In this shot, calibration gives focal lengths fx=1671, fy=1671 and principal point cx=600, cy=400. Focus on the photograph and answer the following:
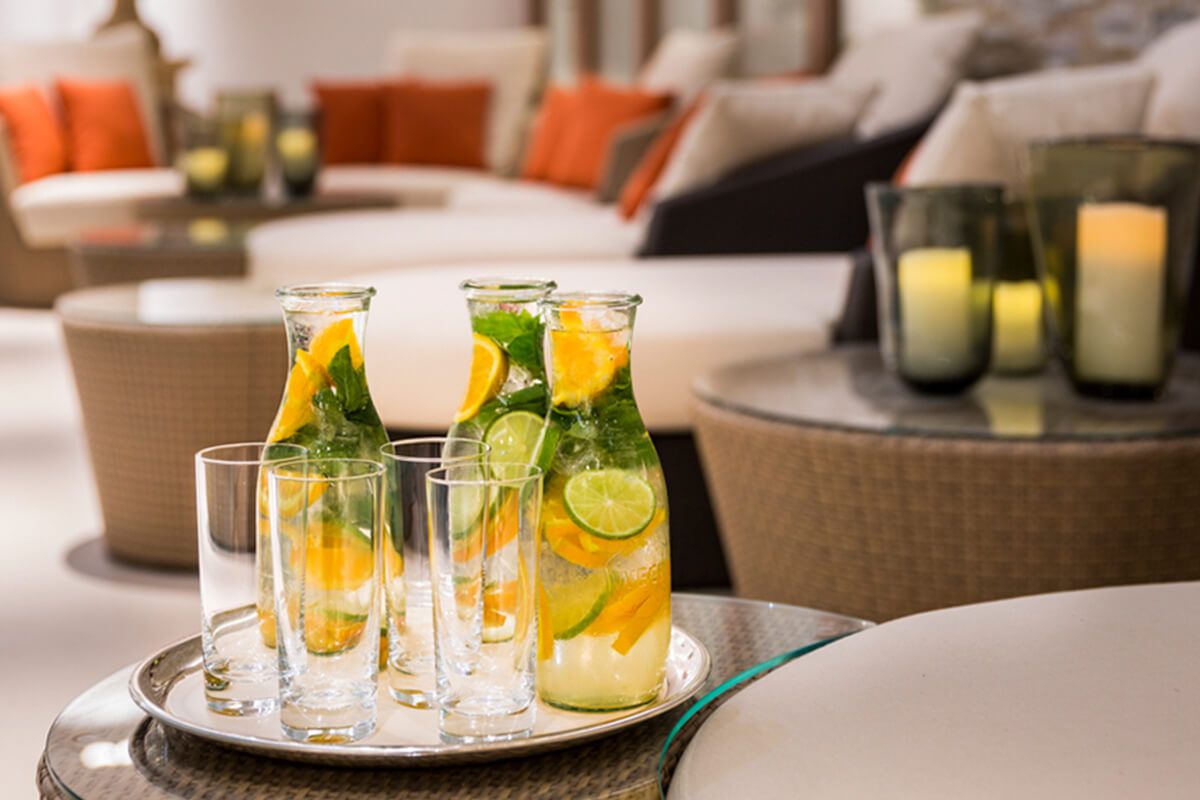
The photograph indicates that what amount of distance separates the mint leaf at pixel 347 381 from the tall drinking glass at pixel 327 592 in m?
0.07

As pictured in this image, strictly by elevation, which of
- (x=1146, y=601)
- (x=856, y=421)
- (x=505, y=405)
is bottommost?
(x=856, y=421)

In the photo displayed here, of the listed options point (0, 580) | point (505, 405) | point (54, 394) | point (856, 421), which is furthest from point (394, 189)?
point (505, 405)

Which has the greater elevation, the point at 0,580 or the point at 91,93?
the point at 91,93

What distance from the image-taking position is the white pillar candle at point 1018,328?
219 centimetres

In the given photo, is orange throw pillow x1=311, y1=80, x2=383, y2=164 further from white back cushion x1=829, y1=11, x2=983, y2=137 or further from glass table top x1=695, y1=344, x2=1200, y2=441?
glass table top x1=695, y1=344, x2=1200, y2=441

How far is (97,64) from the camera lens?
7.29 metres

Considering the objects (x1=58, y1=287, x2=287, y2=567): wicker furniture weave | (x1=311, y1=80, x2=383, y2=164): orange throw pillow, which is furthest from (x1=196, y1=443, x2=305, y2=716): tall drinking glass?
(x1=311, y1=80, x2=383, y2=164): orange throw pillow

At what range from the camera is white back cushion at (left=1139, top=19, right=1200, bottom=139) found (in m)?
Result: 2.68

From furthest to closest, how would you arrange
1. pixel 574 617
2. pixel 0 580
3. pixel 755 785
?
1. pixel 0 580
2. pixel 574 617
3. pixel 755 785

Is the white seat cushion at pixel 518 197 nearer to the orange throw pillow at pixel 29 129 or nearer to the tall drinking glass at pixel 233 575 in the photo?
the orange throw pillow at pixel 29 129

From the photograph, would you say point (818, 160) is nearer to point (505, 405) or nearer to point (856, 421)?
point (856, 421)

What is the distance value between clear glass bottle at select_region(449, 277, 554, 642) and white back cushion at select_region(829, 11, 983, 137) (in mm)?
3130

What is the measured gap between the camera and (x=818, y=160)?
11.9 feet

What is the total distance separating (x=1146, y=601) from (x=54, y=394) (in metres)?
4.10
